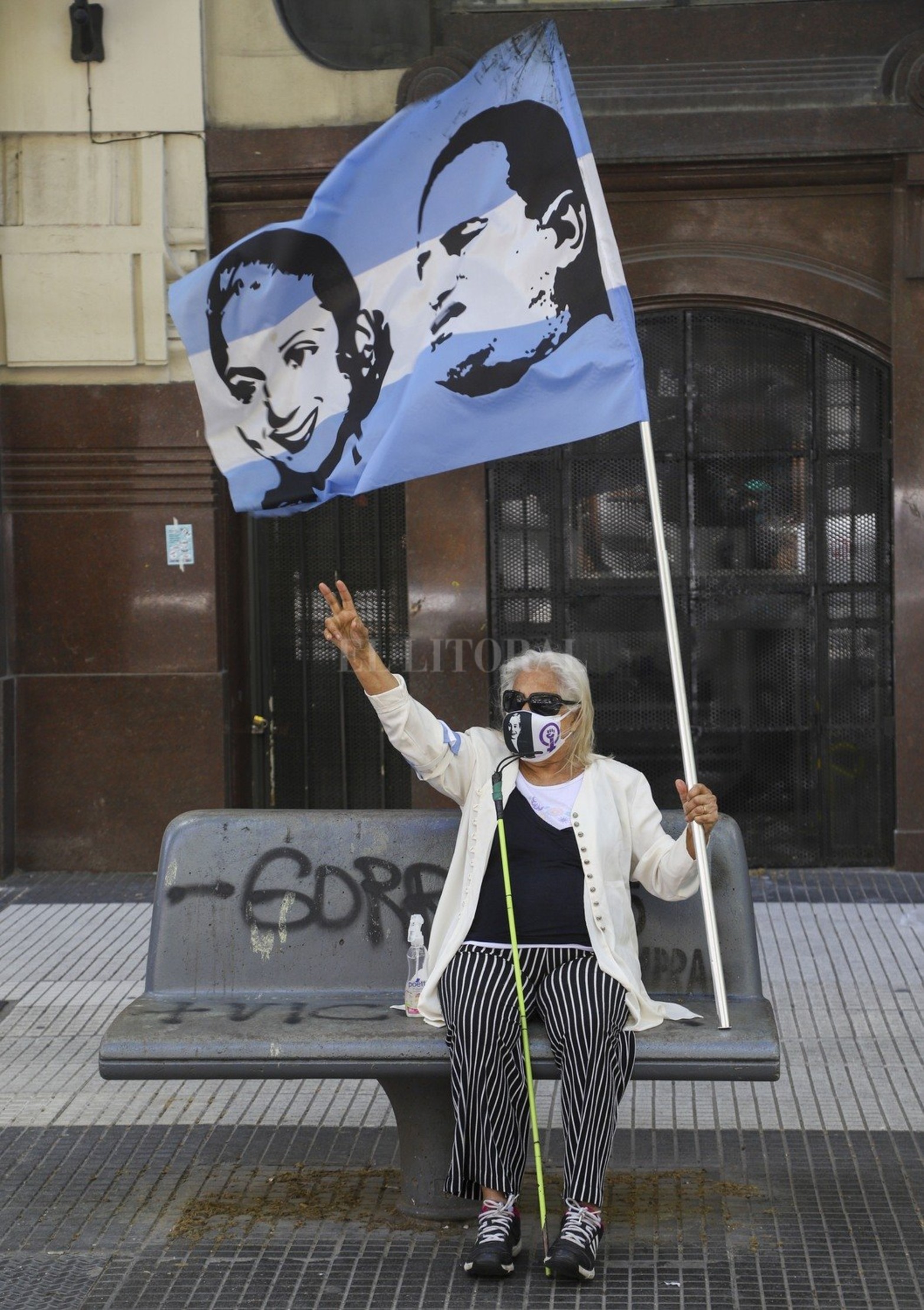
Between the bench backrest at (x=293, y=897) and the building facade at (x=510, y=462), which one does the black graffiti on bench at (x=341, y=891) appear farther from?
the building facade at (x=510, y=462)

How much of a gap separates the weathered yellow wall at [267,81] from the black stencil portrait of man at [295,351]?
13.9 ft

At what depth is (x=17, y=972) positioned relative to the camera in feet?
23.8

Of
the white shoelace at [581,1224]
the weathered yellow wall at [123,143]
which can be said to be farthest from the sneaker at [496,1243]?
the weathered yellow wall at [123,143]

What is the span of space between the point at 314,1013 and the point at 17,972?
9.97ft

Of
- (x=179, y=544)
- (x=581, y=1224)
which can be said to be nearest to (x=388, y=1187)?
(x=581, y=1224)

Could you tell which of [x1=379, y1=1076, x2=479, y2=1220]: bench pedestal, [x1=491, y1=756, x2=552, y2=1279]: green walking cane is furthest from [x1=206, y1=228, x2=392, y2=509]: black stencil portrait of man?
[x1=379, y1=1076, x2=479, y2=1220]: bench pedestal

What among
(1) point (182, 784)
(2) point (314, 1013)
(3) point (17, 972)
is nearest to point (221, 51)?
(1) point (182, 784)

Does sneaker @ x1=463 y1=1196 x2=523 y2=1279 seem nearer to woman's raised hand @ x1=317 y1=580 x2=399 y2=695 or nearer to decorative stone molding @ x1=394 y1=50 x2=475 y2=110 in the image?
woman's raised hand @ x1=317 y1=580 x2=399 y2=695

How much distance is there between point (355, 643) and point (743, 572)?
4969 mm

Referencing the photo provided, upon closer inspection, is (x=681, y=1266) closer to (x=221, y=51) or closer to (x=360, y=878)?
(x=360, y=878)

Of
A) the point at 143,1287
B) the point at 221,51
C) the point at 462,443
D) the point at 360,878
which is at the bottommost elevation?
the point at 143,1287

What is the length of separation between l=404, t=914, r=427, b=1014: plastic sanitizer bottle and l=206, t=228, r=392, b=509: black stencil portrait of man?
1.25 metres

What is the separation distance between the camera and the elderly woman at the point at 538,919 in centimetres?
422

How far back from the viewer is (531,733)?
4508 millimetres
